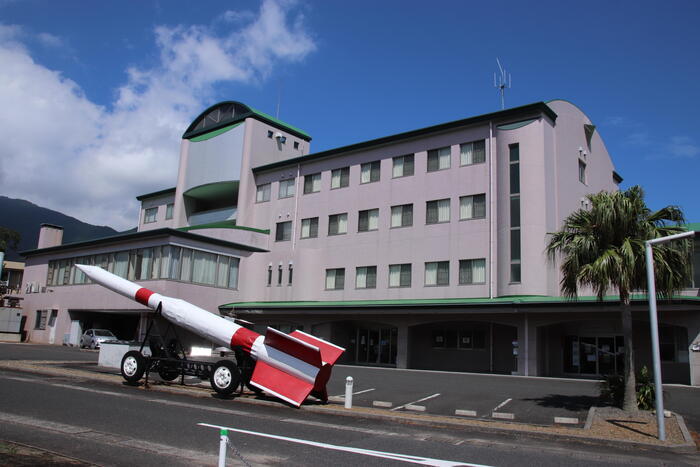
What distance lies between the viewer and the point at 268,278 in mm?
41875

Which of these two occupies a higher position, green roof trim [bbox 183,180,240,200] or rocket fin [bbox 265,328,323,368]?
green roof trim [bbox 183,180,240,200]

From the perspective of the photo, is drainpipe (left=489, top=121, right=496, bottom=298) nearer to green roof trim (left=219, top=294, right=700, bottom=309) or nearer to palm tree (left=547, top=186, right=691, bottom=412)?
green roof trim (left=219, top=294, right=700, bottom=309)

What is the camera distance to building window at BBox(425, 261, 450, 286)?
3419cm

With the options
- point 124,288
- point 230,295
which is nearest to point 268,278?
point 230,295

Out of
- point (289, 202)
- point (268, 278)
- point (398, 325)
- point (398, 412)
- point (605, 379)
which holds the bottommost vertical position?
point (398, 412)

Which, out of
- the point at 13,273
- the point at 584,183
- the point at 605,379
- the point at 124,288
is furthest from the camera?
the point at 13,273

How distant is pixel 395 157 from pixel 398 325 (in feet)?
38.1

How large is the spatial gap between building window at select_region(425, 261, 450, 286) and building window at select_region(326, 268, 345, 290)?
6658 mm

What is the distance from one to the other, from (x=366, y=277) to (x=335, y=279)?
2623 mm

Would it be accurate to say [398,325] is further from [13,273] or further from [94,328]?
[13,273]

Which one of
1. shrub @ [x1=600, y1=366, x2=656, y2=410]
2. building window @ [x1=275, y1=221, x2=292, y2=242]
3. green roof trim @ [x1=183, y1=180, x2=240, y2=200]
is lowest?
shrub @ [x1=600, y1=366, x2=656, y2=410]

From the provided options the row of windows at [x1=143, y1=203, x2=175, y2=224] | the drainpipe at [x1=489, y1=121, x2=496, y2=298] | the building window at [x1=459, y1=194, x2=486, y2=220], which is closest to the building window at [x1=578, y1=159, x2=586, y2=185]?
the drainpipe at [x1=489, y1=121, x2=496, y2=298]

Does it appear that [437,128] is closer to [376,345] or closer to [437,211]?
[437,211]

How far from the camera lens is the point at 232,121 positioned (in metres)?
47.2
